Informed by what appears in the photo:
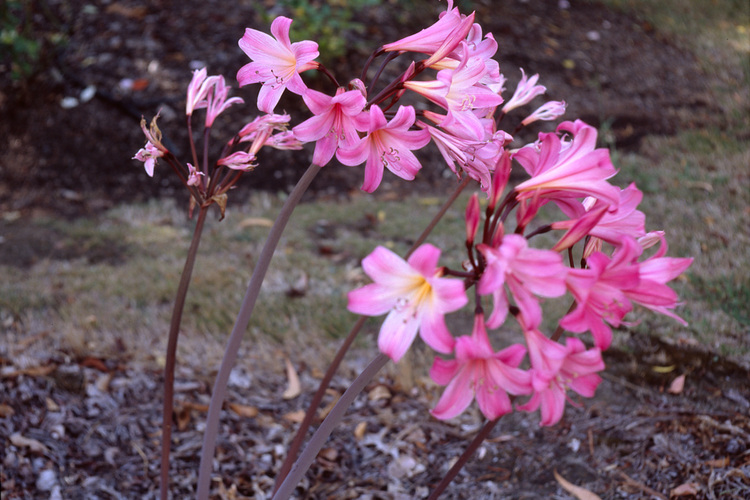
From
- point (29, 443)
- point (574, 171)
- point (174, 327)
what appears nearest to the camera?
point (574, 171)

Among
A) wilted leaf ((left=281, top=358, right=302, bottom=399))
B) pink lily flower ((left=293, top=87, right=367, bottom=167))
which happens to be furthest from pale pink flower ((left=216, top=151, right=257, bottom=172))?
wilted leaf ((left=281, top=358, right=302, bottom=399))

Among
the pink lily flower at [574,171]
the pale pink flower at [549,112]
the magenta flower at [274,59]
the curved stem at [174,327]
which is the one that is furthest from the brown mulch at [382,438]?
the magenta flower at [274,59]

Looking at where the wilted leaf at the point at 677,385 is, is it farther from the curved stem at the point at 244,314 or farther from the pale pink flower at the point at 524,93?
the curved stem at the point at 244,314

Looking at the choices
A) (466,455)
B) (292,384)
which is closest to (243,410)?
(292,384)

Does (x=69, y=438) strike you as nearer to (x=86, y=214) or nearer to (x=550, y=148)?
(x=550, y=148)

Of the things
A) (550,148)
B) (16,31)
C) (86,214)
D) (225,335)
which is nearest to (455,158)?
(550,148)

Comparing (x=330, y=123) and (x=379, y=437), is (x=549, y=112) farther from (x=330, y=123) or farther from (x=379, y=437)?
(x=379, y=437)
